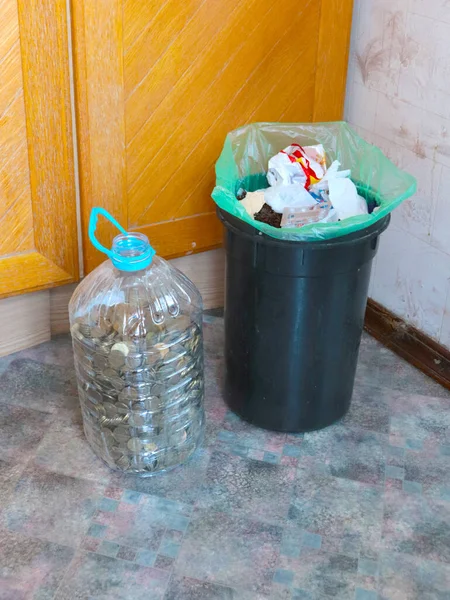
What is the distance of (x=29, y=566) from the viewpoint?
156cm

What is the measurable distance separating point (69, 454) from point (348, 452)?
2.07ft

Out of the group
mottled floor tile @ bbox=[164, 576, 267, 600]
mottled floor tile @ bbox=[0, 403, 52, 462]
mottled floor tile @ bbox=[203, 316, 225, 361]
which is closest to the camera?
mottled floor tile @ bbox=[164, 576, 267, 600]

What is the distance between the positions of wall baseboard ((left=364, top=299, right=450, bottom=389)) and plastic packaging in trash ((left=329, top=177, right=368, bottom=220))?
0.52m

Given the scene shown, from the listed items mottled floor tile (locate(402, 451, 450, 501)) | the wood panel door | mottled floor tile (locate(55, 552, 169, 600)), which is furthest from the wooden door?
mottled floor tile (locate(402, 451, 450, 501))

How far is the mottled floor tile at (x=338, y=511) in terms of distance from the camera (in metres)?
1.62

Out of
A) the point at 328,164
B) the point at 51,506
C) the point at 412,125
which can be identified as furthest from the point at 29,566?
the point at 412,125

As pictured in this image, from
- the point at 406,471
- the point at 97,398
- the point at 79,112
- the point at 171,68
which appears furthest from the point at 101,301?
the point at 406,471

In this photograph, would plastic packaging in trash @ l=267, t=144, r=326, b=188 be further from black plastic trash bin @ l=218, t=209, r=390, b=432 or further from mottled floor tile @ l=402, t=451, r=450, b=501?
mottled floor tile @ l=402, t=451, r=450, b=501

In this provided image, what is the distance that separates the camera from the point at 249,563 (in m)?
1.57

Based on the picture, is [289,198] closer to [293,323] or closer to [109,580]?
[293,323]

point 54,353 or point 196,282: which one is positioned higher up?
point 196,282

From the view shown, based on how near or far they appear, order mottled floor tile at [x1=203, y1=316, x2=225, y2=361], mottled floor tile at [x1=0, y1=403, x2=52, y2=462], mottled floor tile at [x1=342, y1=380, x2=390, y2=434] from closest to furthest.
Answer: mottled floor tile at [x1=0, y1=403, x2=52, y2=462]
mottled floor tile at [x1=342, y1=380, x2=390, y2=434]
mottled floor tile at [x1=203, y1=316, x2=225, y2=361]

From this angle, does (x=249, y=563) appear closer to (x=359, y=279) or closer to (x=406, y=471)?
(x=406, y=471)

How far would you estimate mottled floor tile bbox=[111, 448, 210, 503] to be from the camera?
1.73 m
